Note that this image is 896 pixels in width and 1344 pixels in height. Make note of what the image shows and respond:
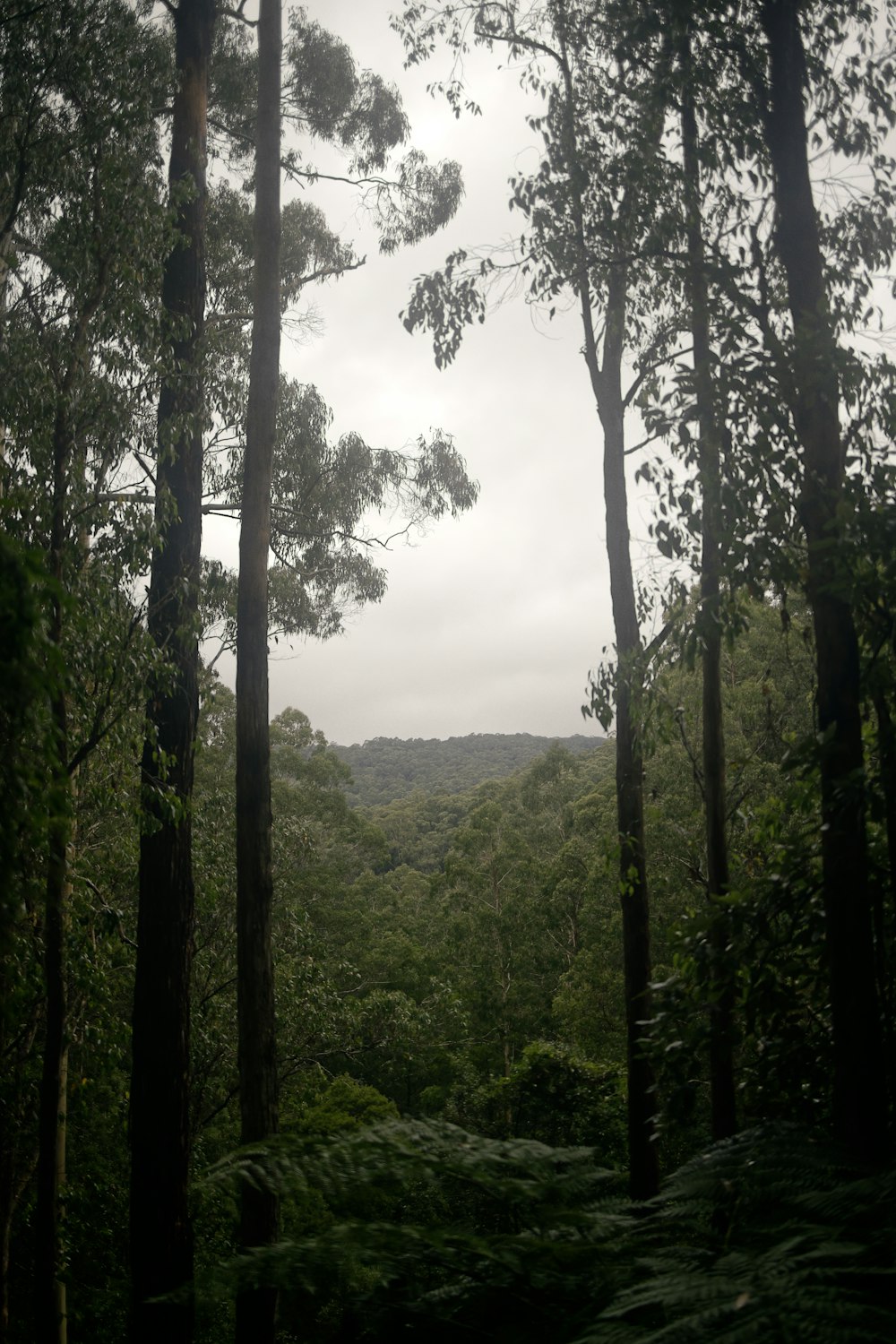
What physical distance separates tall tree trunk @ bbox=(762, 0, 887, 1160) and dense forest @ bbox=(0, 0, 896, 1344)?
0.02 m

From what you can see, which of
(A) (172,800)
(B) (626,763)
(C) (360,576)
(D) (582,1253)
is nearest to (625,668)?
(B) (626,763)

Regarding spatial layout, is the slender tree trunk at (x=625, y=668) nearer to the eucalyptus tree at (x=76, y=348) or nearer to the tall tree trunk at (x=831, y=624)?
the tall tree trunk at (x=831, y=624)

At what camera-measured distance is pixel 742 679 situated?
19609 mm

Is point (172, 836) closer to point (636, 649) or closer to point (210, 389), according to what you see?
point (636, 649)

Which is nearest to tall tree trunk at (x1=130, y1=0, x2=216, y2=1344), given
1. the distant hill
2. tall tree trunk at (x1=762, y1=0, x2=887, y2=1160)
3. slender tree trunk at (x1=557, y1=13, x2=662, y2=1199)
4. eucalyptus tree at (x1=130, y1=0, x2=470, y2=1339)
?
eucalyptus tree at (x1=130, y1=0, x2=470, y2=1339)

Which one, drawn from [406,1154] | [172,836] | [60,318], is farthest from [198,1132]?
[406,1154]

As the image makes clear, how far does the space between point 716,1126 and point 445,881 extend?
2330 centimetres

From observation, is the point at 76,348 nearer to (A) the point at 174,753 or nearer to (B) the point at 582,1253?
(A) the point at 174,753

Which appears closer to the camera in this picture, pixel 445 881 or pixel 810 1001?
pixel 810 1001

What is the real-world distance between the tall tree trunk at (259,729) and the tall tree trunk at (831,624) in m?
3.78

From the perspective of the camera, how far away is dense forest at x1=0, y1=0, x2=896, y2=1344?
1.81 metres

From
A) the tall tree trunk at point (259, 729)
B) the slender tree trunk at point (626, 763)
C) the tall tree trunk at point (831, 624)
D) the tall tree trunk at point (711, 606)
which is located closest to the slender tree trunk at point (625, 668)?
the slender tree trunk at point (626, 763)

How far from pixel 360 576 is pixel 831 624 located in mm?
10007

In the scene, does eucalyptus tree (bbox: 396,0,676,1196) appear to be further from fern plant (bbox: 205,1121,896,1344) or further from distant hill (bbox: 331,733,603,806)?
distant hill (bbox: 331,733,603,806)
